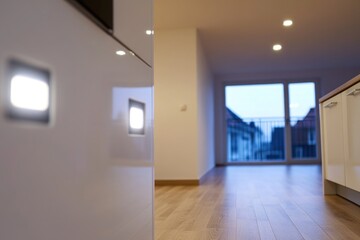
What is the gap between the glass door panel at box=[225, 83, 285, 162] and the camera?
841 cm

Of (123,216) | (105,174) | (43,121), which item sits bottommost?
(123,216)

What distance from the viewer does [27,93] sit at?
52 cm

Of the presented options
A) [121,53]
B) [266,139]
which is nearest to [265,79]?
[266,139]

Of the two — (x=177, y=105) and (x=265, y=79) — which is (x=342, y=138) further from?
(x=265, y=79)

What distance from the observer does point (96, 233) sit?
2.59 feet

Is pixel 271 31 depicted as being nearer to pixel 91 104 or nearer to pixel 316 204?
pixel 316 204

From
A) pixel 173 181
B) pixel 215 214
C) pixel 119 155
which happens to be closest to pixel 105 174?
pixel 119 155

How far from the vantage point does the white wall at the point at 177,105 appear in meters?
4.66

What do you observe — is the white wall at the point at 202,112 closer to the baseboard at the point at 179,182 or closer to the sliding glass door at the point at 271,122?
the baseboard at the point at 179,182

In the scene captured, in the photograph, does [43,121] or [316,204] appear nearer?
[43,121]

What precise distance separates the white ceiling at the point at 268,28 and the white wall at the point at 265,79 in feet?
2.08

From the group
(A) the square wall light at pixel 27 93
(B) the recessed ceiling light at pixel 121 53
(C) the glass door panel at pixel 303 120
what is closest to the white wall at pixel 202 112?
(C) the glass door panel at pixel 303 120

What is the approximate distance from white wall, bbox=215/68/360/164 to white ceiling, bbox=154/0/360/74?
635mm

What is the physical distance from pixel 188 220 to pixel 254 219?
1.47 ft
